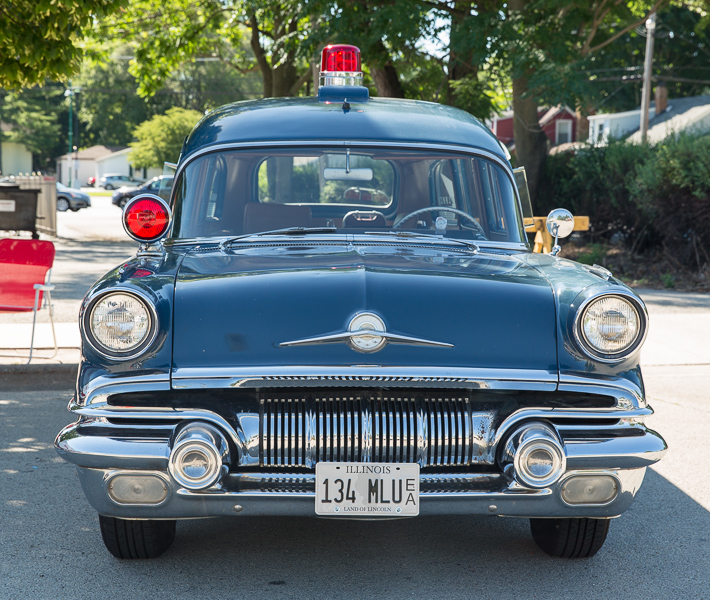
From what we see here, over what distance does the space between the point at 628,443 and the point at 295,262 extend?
138 centimetres

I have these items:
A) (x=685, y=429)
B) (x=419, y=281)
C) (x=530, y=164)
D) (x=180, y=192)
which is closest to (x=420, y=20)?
(x=530, y=164)

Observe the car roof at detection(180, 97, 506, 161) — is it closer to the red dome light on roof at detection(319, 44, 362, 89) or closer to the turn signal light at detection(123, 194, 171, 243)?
the turn signal light at detection(123, 194, 171, 243)

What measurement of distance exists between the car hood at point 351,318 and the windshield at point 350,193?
2.87ft

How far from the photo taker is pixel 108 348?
3.02 metres

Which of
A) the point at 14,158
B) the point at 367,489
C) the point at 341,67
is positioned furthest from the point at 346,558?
the point at 14,158

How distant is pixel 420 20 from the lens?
15.2 metres

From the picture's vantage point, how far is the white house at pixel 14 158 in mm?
72688

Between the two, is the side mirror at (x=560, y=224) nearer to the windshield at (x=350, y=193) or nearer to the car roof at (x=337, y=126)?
the windshield at (x=350, y=193)

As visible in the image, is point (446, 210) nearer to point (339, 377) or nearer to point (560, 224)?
point (560, 224)

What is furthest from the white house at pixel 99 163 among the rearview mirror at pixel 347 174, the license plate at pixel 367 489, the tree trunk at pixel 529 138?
the license plate at pixel 367 489

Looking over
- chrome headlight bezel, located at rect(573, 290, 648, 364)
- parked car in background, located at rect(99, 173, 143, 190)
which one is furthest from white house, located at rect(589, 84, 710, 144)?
parked car in background, located at rect(99, 173, 143, 190)

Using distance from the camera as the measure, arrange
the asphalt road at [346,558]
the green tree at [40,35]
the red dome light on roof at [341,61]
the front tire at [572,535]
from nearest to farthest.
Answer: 1. the asphalt road at [346,558]
2. the front tire at [572,535]
3. the red dome light on roof at [341,61]
4. the green tree at [40,35]

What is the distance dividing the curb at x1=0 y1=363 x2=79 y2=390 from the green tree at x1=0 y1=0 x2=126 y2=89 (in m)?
3.01

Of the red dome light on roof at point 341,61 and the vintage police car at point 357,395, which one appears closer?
the vintage police car at point 357,395
